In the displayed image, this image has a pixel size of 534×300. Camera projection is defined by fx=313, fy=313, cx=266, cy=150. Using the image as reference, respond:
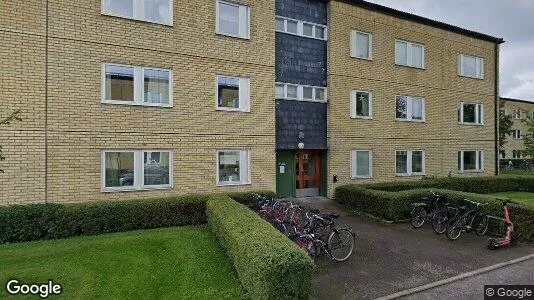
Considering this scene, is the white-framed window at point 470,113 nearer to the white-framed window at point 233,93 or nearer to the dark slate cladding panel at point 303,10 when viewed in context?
A: the dark slate cladding panel at point 303,10

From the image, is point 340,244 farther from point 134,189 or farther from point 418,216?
point 134,189

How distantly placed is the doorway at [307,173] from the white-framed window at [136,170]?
20.6 feet

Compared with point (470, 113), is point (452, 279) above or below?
below

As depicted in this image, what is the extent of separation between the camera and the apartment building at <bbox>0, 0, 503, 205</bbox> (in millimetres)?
9648

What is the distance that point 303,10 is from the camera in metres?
14.8

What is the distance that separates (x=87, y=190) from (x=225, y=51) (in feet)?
23.1

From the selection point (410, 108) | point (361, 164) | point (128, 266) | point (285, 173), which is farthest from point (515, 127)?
point (128, 266)

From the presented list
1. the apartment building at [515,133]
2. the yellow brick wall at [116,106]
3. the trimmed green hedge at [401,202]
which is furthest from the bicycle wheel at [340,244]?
the apartment building at [515,133]

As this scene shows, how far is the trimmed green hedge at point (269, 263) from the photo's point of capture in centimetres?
433

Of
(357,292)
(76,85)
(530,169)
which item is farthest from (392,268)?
(530,169)

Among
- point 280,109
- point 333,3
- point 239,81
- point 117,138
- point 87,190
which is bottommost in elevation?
point 87,190

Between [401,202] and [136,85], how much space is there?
1037cm

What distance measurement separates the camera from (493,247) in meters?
8.27

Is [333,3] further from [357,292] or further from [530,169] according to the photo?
[530,169]
